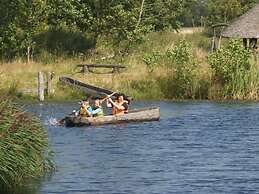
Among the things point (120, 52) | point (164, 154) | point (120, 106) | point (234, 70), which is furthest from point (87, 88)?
point (164, 154)

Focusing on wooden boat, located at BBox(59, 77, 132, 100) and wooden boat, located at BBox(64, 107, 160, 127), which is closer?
wooden boat, located at BBox(64, 107, 160, 127)

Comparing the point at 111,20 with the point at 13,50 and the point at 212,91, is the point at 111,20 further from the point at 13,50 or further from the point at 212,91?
the point at 212,91

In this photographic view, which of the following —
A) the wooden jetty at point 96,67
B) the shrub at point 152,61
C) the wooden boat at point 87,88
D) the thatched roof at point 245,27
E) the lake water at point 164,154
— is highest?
the thatched roof at point 245,27

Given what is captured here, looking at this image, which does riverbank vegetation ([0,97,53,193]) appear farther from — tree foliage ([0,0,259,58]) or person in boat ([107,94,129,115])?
tree foliage ([0,0,259,58])

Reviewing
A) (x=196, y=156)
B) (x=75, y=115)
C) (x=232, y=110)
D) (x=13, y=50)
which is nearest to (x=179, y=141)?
(x=196, y=156)

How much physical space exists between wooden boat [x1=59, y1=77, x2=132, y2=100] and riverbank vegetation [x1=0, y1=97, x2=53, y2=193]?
23.3 m

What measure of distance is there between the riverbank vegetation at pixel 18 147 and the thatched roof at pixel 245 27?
121ft

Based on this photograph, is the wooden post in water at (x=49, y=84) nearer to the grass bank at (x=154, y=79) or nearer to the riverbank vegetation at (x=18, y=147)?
the grass bank at (x=154, y=79)

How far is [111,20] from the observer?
57.9m

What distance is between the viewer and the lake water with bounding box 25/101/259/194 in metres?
23.8

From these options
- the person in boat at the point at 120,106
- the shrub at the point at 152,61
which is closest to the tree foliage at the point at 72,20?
the shrub at the point at 152,61

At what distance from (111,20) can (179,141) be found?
1008 inches

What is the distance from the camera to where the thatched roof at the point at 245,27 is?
58.4m

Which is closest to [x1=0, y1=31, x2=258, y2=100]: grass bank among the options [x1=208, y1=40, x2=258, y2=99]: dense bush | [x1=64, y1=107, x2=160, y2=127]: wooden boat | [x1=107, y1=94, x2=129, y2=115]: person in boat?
[x1=208, y1=40, x2=258, y2=99]: dense bush
